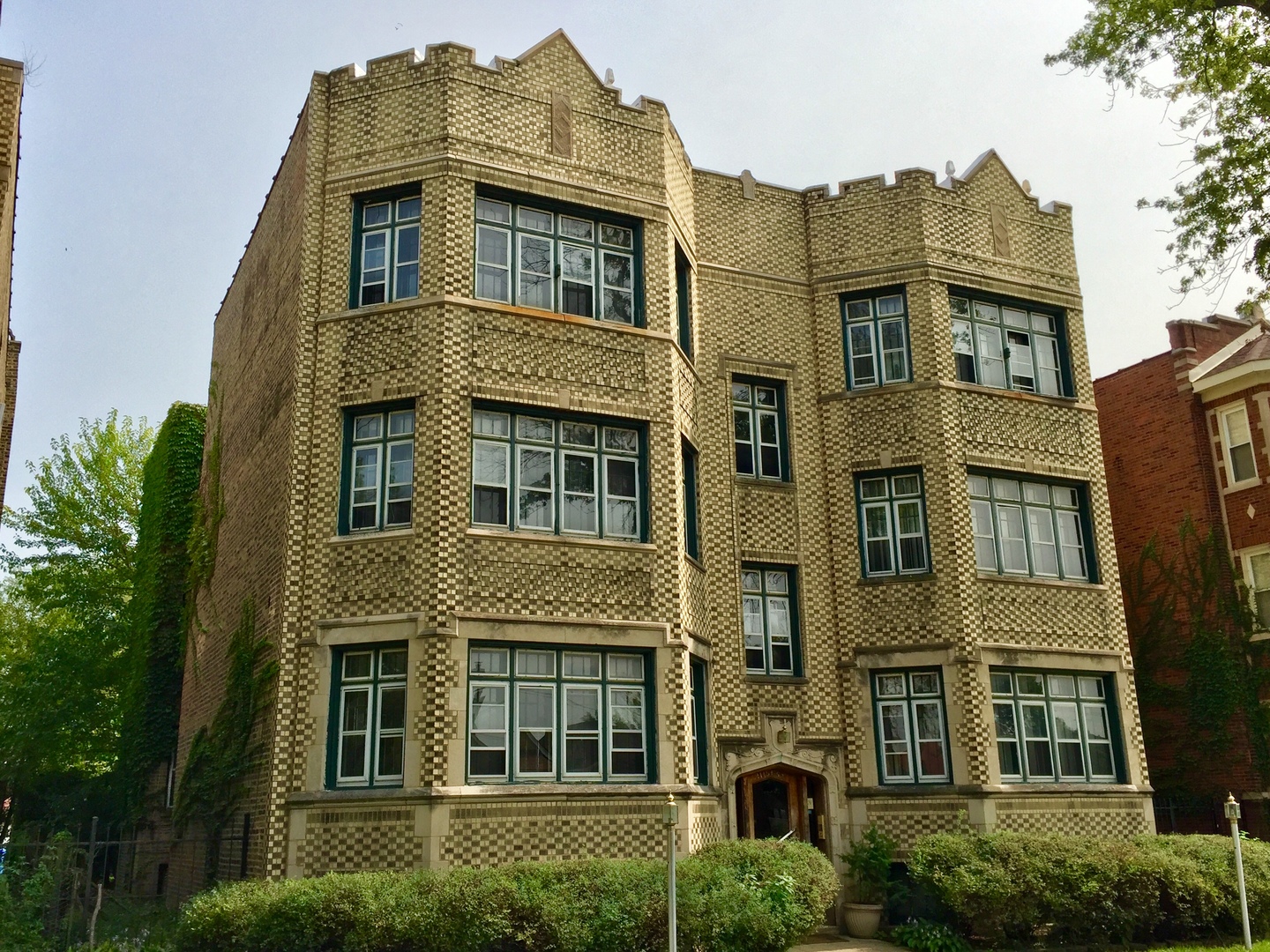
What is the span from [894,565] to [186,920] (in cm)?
1166

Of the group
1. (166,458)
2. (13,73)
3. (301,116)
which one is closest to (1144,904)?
(301,116)

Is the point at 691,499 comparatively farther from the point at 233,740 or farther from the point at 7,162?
the point at 7,162

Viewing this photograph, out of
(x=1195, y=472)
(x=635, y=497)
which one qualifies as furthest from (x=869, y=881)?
(x=1195, y=472)

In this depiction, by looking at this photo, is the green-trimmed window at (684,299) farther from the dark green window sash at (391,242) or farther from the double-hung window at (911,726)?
the double-hung window at (911,726)

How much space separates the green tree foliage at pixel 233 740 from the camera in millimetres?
16047

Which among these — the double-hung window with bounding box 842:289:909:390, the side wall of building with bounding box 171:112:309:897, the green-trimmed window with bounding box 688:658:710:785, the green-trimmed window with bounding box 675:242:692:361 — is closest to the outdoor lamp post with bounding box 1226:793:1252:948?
the green-trimmed window with bounding box 688:658:710:785

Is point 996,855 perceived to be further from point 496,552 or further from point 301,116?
point 301,116

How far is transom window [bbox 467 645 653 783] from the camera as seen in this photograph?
49.8ft

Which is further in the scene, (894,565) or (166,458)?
(166,458)

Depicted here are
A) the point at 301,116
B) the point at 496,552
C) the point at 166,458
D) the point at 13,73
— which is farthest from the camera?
the point at 166,458

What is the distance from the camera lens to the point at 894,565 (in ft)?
63.7

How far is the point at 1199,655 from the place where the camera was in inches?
888

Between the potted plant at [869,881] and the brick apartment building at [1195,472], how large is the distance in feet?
25.5

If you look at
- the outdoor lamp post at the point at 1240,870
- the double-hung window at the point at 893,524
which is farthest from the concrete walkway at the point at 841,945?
the double-hung window at the point at 893,524
